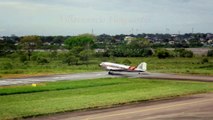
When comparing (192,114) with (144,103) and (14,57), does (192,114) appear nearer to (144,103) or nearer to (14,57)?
(144,103)

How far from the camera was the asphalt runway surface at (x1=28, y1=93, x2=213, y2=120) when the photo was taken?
21.5 meters

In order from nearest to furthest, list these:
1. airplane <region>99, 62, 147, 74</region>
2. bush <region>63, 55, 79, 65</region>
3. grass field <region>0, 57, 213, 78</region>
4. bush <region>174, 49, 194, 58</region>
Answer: airplane <region>99, 62, 147, 74</region> < grass field <region>0, 57, 213, 78</region> < bush <region>63, 55, 79, 65</region> < bush <region>174, 49, 194, 58</region>

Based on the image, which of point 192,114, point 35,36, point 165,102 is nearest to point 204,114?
point 192,114

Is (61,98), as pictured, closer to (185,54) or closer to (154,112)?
(154,112)

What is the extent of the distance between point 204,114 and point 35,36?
15701 centimetres

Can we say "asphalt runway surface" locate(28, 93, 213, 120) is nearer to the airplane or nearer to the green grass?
the green grass

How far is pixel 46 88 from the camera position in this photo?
35.7 meters

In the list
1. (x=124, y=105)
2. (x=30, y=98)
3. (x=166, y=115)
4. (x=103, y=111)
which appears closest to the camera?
(x=166, y=115)

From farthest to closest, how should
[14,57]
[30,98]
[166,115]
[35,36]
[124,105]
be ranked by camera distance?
[35,36] < [14,57] < [30,98] < [124,105] < [166,115]

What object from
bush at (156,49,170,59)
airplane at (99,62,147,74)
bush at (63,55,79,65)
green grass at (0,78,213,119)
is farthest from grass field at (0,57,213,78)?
bush at (156,49,170,59)

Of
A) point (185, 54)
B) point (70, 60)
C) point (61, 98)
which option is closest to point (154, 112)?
point (61, 98)

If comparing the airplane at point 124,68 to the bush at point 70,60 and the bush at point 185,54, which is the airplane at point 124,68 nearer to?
the bush at point 70,60

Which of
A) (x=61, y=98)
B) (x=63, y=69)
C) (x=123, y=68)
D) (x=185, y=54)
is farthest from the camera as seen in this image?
(x=185, y=54)

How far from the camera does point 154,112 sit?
2339 cm
